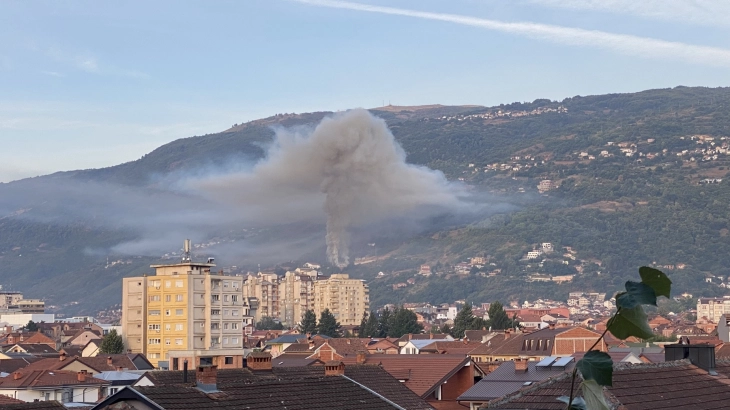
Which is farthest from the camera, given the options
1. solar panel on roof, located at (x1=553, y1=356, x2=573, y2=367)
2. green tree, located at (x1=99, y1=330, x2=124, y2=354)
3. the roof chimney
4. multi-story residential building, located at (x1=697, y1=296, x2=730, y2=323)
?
multi-story residential building, located at (x1=697, y1=296, x2=730, y2=323)

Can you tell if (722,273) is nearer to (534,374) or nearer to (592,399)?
(534,374)

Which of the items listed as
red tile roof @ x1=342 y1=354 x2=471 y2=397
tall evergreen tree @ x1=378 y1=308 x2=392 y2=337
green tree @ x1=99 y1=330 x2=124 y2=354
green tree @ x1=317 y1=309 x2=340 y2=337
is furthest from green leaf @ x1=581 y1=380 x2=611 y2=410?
green tree @ x1=317 y1=309 x2=340 y2=337

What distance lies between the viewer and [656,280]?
6.46ft

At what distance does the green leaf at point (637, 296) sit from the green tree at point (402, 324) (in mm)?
89657

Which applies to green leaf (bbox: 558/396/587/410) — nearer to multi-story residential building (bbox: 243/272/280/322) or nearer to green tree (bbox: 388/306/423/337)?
green tree (bbox: 388/306/423/337)

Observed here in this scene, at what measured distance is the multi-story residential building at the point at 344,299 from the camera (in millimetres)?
153125

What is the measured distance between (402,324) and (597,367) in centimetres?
9123

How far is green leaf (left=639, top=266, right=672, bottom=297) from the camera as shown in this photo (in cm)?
196

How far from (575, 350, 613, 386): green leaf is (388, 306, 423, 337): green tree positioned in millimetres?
89661

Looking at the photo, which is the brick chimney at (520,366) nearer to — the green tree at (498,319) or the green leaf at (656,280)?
the green leaf at (656,280)

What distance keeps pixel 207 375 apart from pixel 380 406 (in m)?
3.45

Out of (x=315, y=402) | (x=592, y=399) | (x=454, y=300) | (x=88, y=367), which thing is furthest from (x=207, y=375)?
(x=454, y=300)

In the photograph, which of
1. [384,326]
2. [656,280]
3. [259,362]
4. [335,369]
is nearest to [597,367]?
[656,280]

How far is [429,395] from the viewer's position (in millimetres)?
27422
